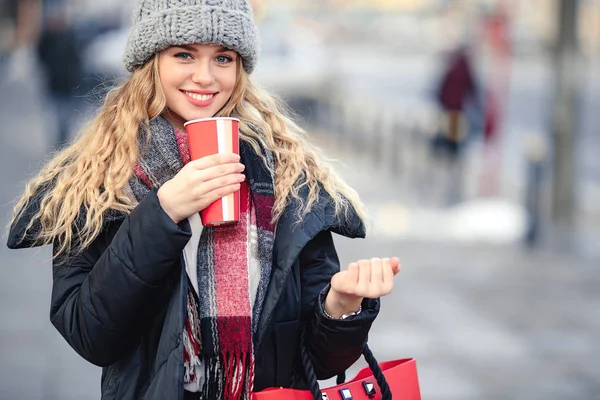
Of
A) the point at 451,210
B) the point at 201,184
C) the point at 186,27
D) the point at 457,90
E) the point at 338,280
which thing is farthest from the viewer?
the point at 457,90

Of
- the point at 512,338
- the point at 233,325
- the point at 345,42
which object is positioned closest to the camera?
the point at 233,325

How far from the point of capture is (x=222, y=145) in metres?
2.25

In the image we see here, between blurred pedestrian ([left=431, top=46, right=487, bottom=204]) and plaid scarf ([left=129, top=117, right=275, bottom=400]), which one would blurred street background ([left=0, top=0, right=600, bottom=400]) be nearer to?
blurred pedestrian ([left=431, top=46, right=487, bottom=204])

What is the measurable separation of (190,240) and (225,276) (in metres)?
0.12

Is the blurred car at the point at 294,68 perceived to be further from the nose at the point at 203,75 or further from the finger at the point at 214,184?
the finger at the point at 214,184

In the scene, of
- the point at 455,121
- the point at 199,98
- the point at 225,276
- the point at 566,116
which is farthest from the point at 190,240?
the point at 455,121

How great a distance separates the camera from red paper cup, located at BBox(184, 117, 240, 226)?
224 cm

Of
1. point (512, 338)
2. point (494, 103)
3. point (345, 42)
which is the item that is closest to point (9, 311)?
point (512, 338)

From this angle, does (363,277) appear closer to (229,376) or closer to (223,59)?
(229,376)

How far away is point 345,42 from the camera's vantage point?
54188 millimetres

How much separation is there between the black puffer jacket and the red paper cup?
8 centimetres

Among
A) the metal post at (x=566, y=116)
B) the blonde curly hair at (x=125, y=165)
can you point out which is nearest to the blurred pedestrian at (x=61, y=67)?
the metal post at (x=566, y=116)

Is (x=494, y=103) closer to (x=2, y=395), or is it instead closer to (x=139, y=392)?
(x=2, y=395)

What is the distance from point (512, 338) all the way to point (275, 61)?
1432cm
